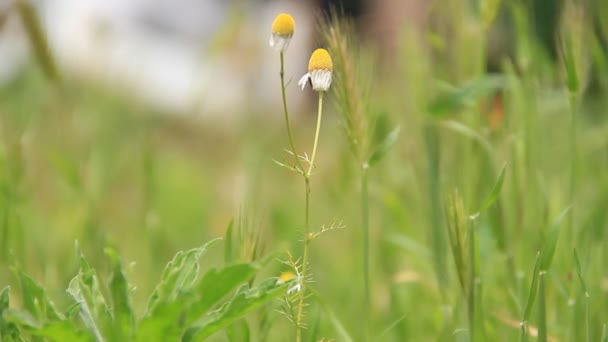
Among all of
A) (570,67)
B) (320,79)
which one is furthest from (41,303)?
(570,67)

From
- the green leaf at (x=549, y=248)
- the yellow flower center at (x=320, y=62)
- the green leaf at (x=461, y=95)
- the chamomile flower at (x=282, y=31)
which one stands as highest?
the chamomile flower at (x=282, y=31)

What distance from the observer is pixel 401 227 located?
4.66 feet

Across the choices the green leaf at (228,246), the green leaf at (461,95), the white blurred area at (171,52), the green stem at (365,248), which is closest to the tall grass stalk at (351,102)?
the green stem at (365,248)

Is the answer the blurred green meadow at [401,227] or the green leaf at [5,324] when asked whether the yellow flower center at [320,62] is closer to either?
the blurred green meadow at [401,227]

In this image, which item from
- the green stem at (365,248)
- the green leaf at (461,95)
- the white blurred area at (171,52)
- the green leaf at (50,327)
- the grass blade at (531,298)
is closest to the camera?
the green leaf at (50,327)

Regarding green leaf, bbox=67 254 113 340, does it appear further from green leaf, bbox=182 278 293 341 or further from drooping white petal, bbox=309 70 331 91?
drooping white petal, bbox=309 70 331 91

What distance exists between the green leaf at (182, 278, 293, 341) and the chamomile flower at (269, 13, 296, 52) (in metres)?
0.19

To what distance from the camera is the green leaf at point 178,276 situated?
0.72 meters

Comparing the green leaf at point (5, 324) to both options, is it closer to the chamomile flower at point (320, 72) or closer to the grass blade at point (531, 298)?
the chamomile flower at point (320, 72)

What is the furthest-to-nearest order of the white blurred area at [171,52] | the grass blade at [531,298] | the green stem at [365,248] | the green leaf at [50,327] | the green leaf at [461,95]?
the white blurred area at [171,52] < the green leaf at [461,95] < the green stem at [365,248] < the grass blade at [531,298] < the green leaf at [50,327]

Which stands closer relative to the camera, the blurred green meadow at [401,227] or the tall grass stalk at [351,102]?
the blurred green meadow at [401,227]

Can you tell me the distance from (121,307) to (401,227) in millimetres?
768

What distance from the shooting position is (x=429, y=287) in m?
1.34

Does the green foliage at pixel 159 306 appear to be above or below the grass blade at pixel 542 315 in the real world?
above
